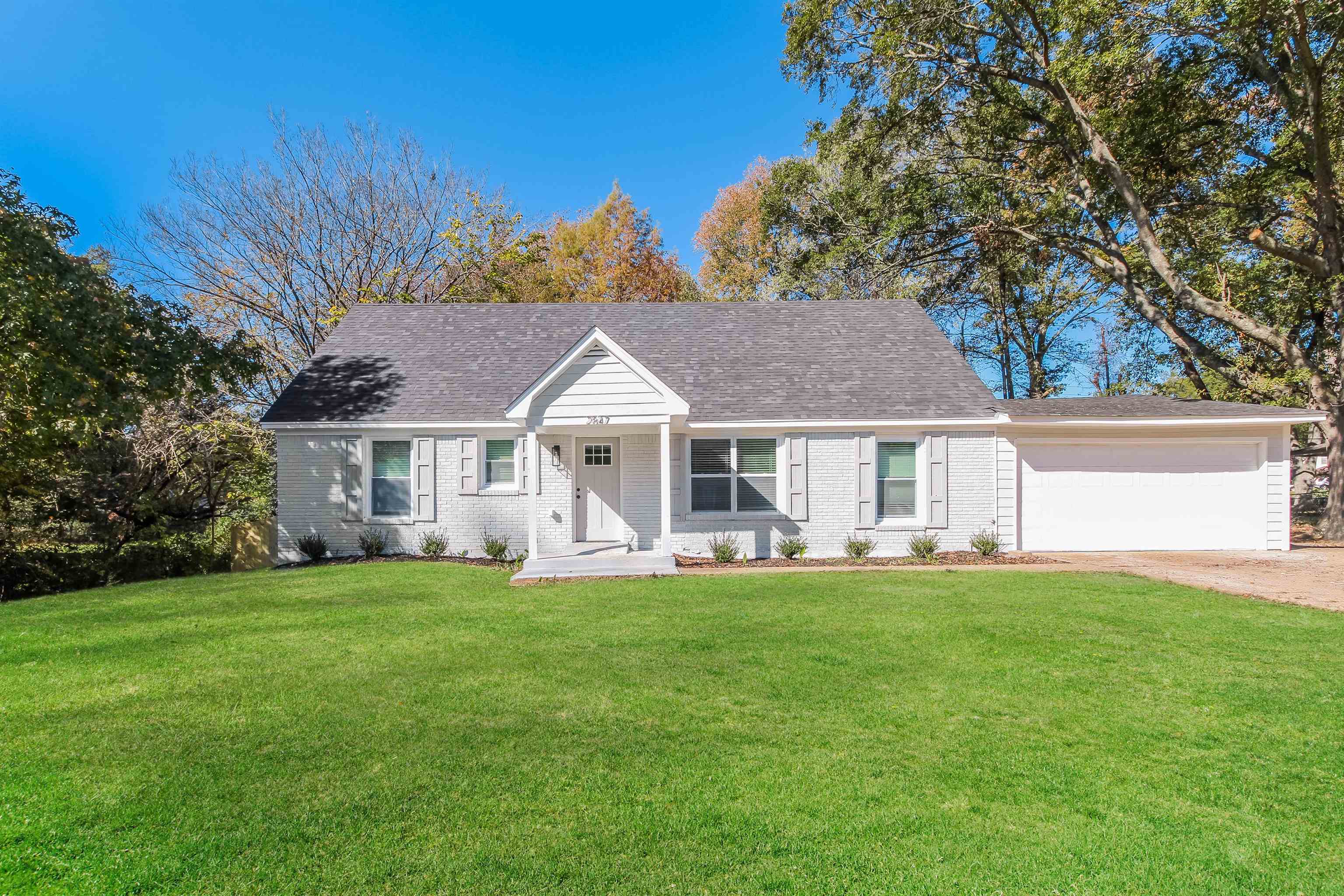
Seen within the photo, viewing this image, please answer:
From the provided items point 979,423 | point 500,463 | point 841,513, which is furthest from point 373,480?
point 979,423

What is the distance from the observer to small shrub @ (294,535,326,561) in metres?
13.6

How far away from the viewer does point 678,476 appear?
13.5 metres

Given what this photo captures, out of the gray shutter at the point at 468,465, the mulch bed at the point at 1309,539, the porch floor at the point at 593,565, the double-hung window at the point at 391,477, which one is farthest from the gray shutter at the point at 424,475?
the mulch bed at the point at 1309,539

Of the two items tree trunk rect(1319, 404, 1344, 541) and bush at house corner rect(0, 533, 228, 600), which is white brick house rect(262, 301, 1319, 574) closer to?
bush at house corner rect(0, 533, 228, 600)

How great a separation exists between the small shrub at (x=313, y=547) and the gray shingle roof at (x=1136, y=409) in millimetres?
14476

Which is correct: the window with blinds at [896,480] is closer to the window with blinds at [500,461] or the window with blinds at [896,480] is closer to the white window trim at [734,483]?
the white window trim at [734,483]

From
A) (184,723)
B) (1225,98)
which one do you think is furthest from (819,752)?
(1225,98)

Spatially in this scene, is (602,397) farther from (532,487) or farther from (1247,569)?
(1247,569)

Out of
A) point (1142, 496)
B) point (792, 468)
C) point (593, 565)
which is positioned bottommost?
point (593, 565)

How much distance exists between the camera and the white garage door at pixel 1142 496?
13.9 m

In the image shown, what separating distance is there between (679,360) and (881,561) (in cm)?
646

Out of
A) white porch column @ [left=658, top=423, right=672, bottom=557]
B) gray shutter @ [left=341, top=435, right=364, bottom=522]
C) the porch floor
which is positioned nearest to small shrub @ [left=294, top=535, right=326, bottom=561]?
gray shutter @ [left=341, top=435, right=364, bottom=522]

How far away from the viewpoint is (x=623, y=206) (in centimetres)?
2920

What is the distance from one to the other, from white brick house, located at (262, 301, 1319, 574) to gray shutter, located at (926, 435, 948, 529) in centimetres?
3
